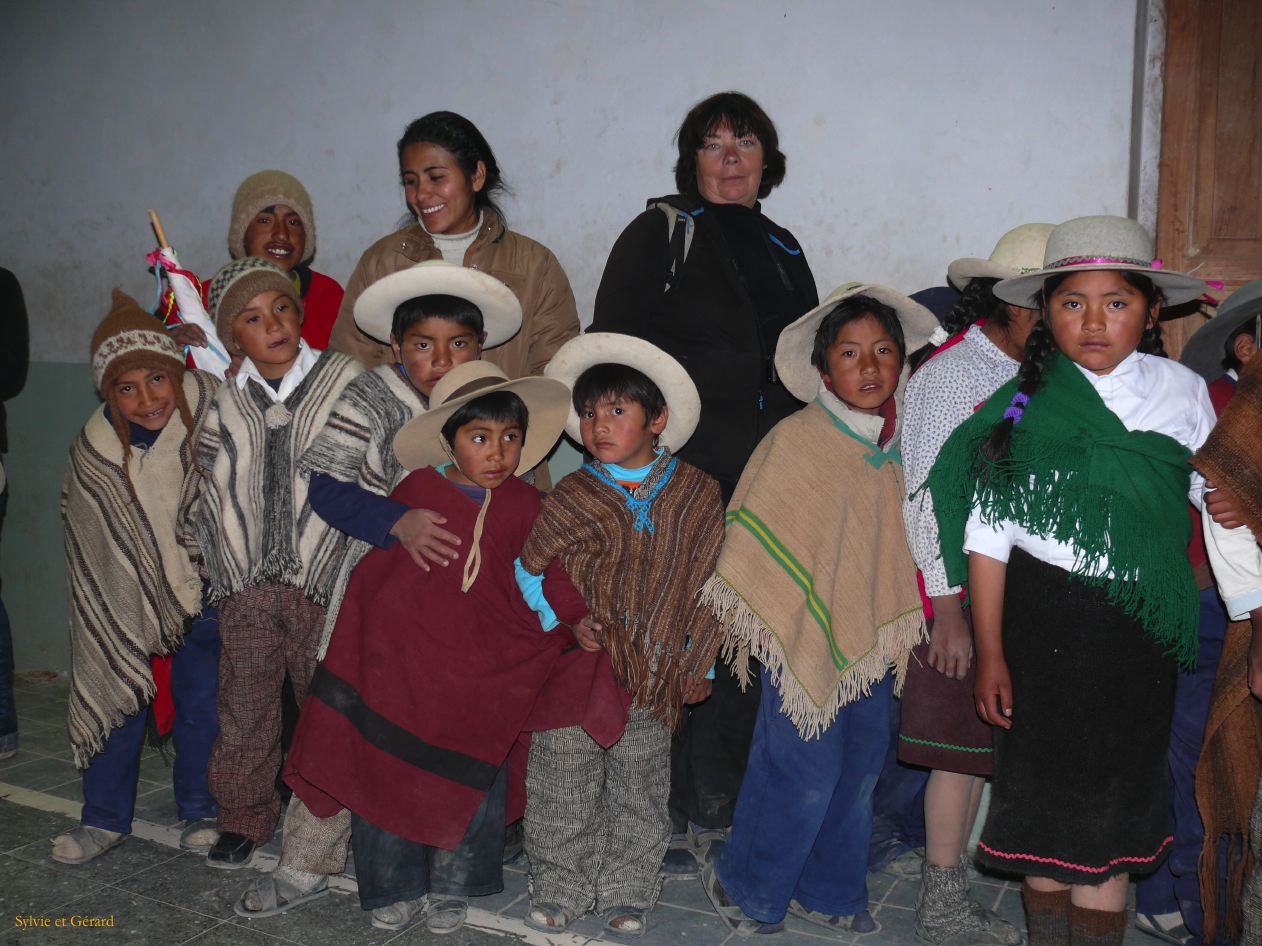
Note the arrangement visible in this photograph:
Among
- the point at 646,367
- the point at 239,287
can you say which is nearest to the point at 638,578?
the point at 646,367

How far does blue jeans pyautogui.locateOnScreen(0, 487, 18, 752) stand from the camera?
182 inches

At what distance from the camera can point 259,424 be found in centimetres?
352

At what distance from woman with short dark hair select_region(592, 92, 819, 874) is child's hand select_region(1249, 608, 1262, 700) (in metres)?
1.49

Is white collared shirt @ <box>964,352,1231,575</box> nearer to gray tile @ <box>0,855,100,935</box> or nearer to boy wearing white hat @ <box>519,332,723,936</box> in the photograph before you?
boy wearing white hat @ <box>519,332,723,936</box>

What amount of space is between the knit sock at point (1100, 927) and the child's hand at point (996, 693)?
0.48m

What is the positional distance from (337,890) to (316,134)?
11.2 ft

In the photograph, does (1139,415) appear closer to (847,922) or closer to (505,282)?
(847,922)

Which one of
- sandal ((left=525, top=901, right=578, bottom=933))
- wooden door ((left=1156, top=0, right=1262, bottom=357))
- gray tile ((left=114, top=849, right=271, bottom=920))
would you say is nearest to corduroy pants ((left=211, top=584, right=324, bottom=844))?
gray tile ((left=114, top=849, right=271, bottom=920))

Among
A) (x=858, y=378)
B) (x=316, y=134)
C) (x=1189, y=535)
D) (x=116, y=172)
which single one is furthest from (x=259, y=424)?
(x=116, y=172)

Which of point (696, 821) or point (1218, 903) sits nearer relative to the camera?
point (1218, 903)

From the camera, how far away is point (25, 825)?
13.0 feet

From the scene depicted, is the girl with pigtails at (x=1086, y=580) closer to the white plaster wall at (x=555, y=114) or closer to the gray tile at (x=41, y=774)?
the white plaster wall at (x=555, y=114)

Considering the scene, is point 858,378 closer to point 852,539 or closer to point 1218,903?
point 852,539

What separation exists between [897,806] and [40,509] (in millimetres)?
4773
